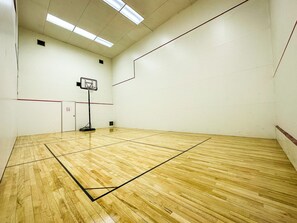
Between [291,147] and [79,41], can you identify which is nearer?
[291,147]

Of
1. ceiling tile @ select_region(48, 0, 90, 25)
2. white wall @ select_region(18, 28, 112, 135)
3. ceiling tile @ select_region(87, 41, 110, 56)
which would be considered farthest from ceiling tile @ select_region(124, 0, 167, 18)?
white wall @ select_region(18, 28, 112, 135)

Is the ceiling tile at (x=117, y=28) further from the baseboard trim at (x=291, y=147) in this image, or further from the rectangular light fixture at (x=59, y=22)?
the baseboard trim at (x=291, y=147)

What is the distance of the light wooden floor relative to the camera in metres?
0.68

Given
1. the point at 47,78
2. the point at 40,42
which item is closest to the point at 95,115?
the point at 47,78

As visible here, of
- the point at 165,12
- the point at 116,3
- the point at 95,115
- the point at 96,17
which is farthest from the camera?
the point at 95,115

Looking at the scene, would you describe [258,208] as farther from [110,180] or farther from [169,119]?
[169,119]

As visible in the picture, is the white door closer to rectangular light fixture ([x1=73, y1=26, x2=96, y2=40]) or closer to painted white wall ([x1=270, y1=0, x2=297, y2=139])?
rectangular light fixture ([x1=73, y1=26, x2=96, y2=40])

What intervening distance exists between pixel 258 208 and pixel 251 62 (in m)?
2.79

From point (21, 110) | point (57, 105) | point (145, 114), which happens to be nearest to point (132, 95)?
point (145, 114)

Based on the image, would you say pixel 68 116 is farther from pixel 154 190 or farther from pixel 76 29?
pixel 154 190

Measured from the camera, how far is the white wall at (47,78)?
3990 mm

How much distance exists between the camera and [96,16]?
12.4ft

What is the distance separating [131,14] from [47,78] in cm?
353

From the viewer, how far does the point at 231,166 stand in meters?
1.27
